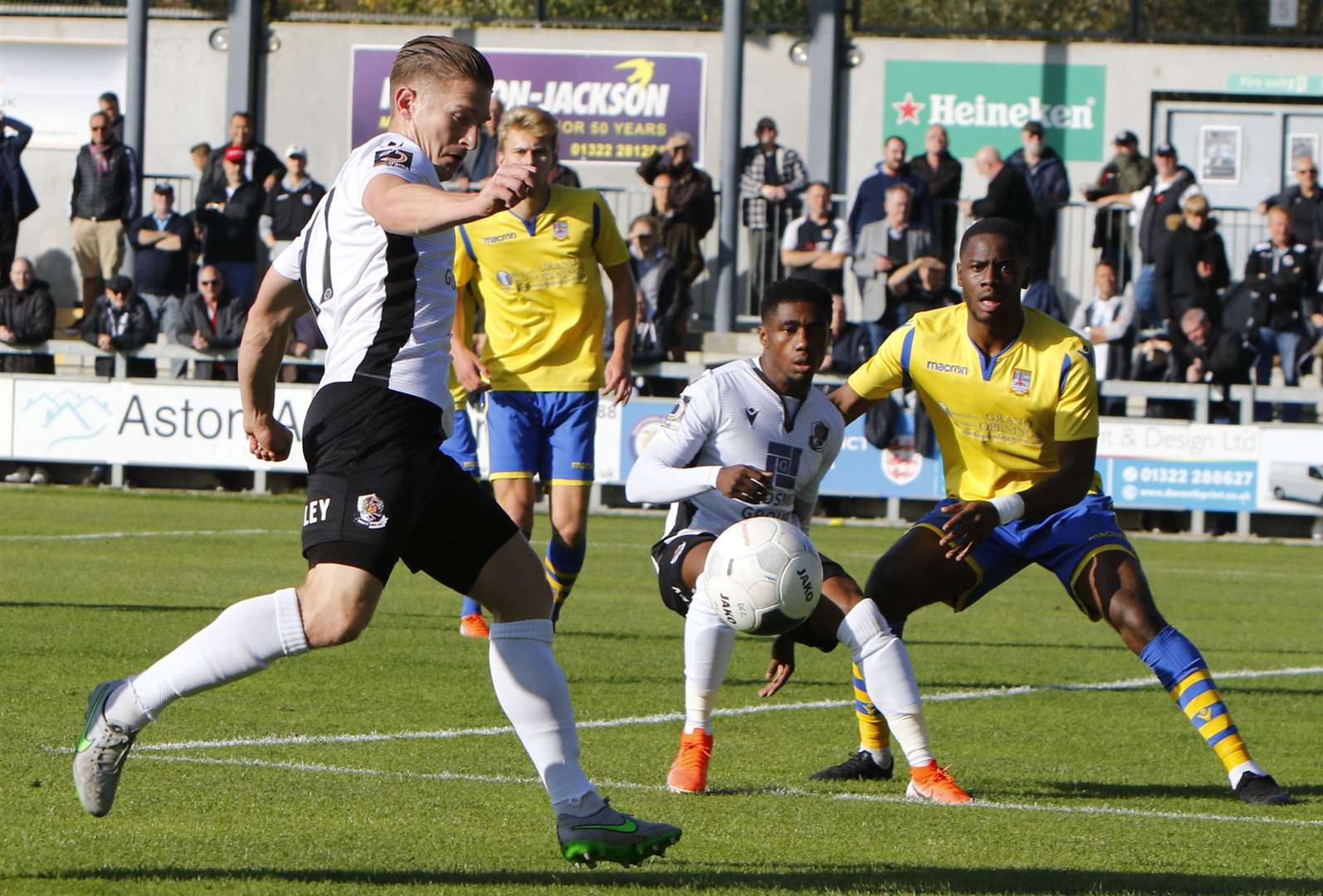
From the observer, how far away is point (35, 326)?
20.7 meters

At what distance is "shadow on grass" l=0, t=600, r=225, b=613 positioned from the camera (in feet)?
34.0

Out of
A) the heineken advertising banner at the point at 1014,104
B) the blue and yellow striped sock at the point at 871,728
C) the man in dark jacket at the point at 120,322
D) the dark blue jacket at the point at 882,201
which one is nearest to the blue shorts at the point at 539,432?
the blue and yellow striped sock at the point at 871,728

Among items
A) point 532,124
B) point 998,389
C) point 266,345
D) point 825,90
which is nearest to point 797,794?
point 998,389

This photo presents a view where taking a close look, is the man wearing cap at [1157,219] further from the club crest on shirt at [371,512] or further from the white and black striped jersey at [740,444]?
the club crest on shirt at [371,512]

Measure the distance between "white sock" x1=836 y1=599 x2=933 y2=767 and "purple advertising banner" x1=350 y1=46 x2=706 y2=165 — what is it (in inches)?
759

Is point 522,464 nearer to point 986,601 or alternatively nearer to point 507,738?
point 507,738

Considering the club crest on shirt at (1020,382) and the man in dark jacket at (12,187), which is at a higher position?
the man in dark jacket at (12,187)

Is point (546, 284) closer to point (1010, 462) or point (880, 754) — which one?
point (1010, 462)

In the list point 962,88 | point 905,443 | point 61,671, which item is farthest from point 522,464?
point 962,88

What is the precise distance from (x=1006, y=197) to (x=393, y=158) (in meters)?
14.6

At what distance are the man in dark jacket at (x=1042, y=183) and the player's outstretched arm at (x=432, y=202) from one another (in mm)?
15278

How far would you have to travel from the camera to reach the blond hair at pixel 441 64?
4.87 meters

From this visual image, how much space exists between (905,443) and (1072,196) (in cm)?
716


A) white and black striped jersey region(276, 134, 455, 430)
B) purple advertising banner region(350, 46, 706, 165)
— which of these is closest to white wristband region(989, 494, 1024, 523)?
white and black striped jersey region(276, 134, 455, 430)
